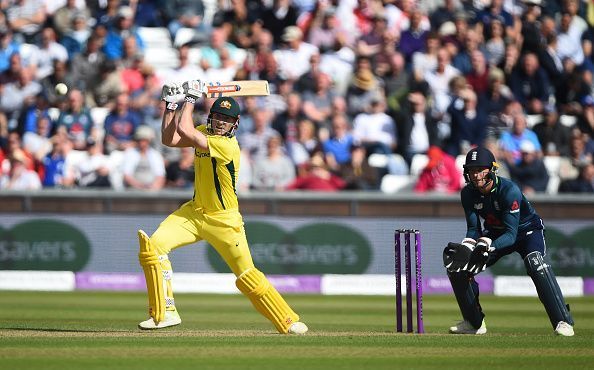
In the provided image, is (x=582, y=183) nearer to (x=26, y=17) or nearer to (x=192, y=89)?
(x=192, y=89)

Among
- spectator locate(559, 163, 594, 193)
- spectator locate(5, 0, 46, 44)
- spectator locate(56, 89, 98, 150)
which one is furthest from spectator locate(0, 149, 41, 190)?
spectator locate(559, 163, 594, 193)

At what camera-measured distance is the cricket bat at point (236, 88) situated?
992 centimetres

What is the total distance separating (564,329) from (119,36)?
10.5m

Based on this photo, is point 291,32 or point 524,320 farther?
point 291,32

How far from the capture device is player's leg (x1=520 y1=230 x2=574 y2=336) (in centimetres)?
1023

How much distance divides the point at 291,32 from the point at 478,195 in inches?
356

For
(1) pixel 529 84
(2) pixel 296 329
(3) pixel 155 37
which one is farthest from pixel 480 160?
(3) pixel 155 37

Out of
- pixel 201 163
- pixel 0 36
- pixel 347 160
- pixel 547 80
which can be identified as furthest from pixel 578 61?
pixel 201 163

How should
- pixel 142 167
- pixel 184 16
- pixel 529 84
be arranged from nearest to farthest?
pixel 142 167 → pixel 529 84 → pixel 184 16

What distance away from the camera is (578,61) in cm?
1950

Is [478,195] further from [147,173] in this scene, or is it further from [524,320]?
[147,173]

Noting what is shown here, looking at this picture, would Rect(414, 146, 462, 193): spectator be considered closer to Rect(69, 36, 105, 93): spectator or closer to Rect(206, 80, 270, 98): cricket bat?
Rect(69, 36, 105, 93): spectator

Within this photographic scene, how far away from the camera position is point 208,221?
32.6ft

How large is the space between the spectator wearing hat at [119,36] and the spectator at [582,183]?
6916mm
